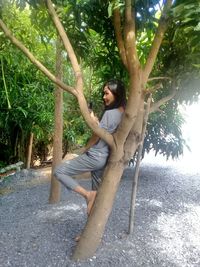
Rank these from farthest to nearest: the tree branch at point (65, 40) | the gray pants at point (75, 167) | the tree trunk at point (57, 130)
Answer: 1. the tree trunk at point (57, 130)
2. the gray pants at point (75, 167)
3. the tree branch at point (65, 40)

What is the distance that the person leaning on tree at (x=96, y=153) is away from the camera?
275cm

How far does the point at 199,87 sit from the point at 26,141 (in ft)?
Result: 14.4

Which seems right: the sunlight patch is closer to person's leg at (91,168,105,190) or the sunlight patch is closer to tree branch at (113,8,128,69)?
person's leg at (91,168,105,190)

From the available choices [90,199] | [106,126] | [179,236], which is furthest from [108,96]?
[179,236]

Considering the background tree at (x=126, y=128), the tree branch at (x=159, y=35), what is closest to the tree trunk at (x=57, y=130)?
the background tree at (x=126, y=128)

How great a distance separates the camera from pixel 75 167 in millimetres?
2779

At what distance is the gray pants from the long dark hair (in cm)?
43

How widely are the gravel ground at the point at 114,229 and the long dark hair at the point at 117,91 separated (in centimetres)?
113

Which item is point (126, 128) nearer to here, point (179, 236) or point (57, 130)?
point (179, 236)

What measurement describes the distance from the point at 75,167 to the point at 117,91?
2.25ft

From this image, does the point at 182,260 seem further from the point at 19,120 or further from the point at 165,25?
the point at 19,120

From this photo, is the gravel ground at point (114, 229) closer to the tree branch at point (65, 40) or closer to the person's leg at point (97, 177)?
the person's leg at point (97, 177)

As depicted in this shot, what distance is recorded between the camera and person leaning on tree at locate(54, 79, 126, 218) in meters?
2.75

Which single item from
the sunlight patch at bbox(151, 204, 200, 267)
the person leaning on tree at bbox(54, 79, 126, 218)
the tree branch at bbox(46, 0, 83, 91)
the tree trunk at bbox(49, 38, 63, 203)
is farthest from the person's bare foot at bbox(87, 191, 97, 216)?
the tree trunk at bbox(49, 38, 63, 203)
